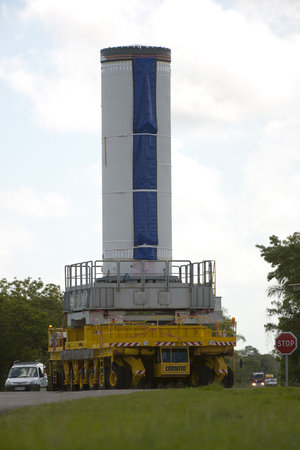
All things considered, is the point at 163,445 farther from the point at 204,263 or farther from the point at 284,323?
the point at 284,323

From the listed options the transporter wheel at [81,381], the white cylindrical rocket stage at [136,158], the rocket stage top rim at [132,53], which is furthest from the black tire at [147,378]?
the rocket stage top rim at [132,53]

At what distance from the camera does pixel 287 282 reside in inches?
2638

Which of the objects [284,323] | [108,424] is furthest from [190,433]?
[284,323]

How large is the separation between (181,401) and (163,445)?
8.94 m

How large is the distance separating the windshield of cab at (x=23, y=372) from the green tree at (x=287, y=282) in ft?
83.3

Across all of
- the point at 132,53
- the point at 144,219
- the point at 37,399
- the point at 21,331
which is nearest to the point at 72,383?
the point at 144,219

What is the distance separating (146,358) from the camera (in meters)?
32.1

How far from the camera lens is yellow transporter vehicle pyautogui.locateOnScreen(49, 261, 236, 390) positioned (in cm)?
3139

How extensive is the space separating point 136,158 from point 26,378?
35.9ft

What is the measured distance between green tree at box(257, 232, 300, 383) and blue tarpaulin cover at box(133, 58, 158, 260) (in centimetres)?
2619

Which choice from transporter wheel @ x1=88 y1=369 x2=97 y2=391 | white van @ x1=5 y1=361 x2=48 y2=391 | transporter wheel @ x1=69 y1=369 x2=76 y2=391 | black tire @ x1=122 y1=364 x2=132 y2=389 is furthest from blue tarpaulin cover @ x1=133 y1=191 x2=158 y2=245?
black tire @ x1=122 y1=364 x2=132 y2=389

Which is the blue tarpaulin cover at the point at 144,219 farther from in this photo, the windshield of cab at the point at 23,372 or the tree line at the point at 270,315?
the tree line at the point at 270,315

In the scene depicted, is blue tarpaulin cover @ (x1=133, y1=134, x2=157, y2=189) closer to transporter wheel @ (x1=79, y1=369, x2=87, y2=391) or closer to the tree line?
transporter wheel @ (x1=79, y1=369, x2=87, y2=391)

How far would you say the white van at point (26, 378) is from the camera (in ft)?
136
